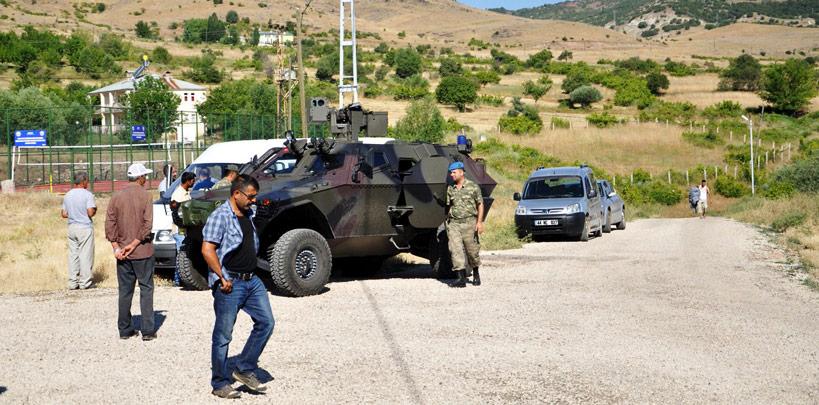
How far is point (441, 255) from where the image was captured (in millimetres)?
15930

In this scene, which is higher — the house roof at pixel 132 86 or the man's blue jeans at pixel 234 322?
the house roof at pixel 132 86

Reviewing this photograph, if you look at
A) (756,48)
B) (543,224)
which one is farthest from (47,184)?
(756,48)

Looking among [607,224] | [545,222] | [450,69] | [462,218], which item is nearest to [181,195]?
[462,218]

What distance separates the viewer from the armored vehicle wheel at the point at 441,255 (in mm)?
15852

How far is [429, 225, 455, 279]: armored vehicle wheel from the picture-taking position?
624 inches

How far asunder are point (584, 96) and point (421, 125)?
4181 centimetres

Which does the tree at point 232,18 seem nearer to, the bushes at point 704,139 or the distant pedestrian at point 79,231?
the bushes at point 704,139

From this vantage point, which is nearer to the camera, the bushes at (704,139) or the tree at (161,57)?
the bushes at (704,139)

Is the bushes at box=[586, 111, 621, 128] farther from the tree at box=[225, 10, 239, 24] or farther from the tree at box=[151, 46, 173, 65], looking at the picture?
the tree at box=[225, 10, 239, 24]

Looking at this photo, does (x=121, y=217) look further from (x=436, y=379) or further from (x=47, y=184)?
(x=47, y=184)

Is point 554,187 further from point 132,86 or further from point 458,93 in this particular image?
point 458,93

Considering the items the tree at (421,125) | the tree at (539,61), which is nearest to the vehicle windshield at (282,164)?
the tree at (421,125)

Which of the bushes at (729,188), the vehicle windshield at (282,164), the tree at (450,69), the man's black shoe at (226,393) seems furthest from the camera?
the tree at (450,69)

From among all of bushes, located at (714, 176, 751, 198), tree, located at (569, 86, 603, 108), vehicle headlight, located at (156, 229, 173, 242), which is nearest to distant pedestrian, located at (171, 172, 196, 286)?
vehicle headlight, located at (156, 229, 173, 242)
